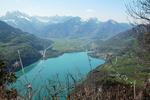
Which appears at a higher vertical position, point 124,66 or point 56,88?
point 56,88

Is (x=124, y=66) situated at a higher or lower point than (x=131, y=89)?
lower

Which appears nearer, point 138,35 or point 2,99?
point 2,99

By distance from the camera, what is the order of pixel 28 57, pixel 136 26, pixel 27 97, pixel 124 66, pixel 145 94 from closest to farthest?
pixel 27 97, pixel 145 94, pixel 136 26, pixel 124 66, pixel 28 57

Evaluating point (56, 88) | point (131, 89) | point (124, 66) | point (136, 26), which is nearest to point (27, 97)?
point (56, 88)

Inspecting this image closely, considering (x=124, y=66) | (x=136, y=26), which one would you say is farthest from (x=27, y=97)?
(x=124, y=66)

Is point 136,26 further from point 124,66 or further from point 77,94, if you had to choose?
point 124,66

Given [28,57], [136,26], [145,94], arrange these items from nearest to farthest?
1. [145,94]
2. [136,26]
3. [28,57]

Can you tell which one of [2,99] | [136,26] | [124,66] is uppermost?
[136,26]

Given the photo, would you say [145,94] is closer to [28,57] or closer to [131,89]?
[131,89]

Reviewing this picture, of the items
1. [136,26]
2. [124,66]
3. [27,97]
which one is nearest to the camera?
[27,97]

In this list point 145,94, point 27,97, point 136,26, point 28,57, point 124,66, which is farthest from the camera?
point 28,57
